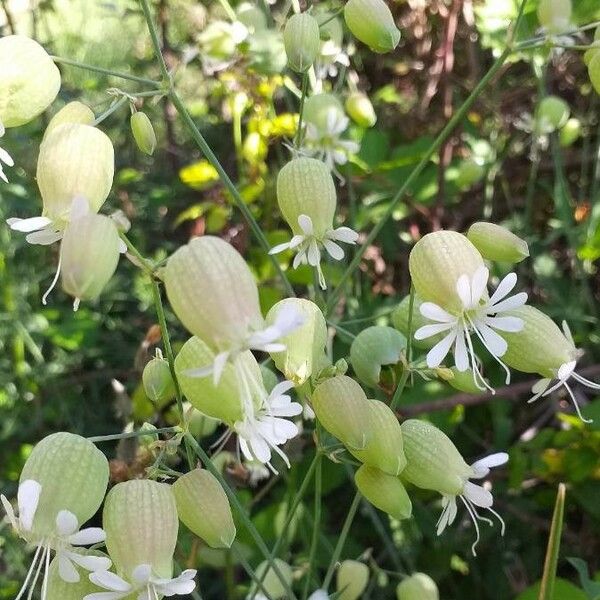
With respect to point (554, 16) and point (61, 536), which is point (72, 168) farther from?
point (554, 16)

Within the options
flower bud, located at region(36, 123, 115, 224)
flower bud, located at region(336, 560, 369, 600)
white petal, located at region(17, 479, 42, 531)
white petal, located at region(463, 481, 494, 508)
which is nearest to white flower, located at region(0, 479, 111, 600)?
white petal, located at region(17, 479, 42, 531)

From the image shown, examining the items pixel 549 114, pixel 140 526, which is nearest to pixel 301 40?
pixel 140 526

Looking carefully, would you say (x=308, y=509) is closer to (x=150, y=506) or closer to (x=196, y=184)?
(x=196, y=184)

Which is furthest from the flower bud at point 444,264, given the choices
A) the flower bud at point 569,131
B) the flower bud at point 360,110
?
the flower bud at point 569,131

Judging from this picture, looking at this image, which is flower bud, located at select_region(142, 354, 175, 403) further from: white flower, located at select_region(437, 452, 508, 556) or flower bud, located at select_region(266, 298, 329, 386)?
white flower, located at select_region(437, 452, 508, 556)

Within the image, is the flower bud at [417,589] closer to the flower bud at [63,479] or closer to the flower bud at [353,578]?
the flower bud at [353,578]
